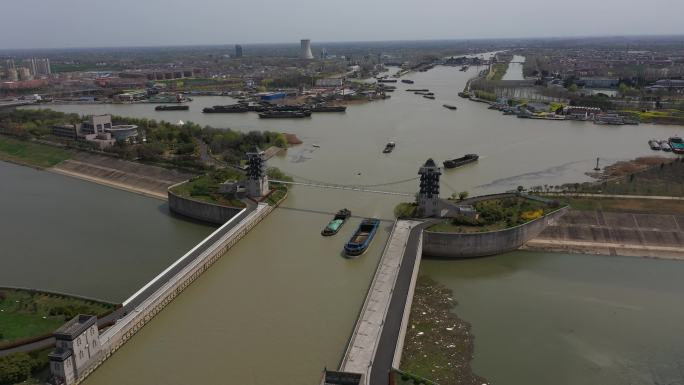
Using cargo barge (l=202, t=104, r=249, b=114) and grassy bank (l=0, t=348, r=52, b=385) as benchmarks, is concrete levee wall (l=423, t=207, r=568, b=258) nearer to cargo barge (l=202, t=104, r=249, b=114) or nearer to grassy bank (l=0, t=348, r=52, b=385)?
grassy bank (l=0, t=348, r=52, b=385)

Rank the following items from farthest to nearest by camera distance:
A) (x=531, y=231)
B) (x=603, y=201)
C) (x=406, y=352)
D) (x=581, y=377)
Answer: (x=603, y=201), (x=531, y=231), (x=406, y=352), (x=581, y=377)

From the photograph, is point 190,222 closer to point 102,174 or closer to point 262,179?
point 262,179

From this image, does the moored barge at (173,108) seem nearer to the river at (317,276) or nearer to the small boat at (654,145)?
the river at (317,276)

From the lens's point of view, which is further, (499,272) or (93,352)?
(499,272)

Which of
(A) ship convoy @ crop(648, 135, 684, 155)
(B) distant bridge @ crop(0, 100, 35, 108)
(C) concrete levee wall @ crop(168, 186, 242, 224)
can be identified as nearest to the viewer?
(C) concrete levee wall @ crop(168, 186, 242, 224)

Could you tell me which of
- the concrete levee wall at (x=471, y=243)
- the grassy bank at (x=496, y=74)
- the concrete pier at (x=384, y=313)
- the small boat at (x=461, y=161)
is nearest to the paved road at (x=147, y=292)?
Answer: the concrete pier at (x=384, y=313)

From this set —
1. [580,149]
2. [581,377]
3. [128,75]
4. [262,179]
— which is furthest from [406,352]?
[128,75]

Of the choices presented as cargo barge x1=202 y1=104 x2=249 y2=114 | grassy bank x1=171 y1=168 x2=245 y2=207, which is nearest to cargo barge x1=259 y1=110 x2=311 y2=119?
cargo barge x1=202 y1=104 x2=249 y2=114
